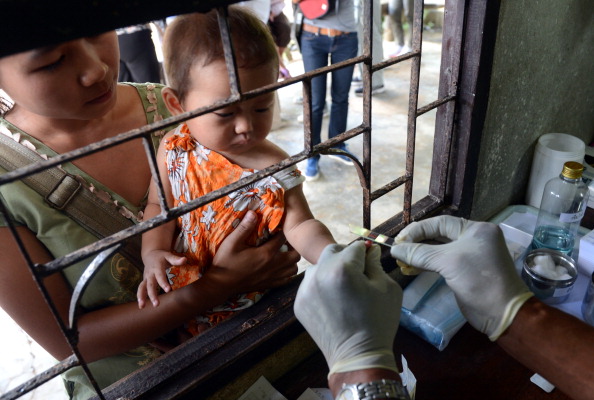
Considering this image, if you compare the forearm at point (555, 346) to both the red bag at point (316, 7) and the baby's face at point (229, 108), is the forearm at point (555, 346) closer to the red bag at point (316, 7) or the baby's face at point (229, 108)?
the baby's face at point (229, 108)

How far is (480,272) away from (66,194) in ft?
2.73

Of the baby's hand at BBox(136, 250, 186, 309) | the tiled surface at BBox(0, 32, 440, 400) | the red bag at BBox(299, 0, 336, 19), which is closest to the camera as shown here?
the baby's hand at BBox(136, 250, 186, 309)

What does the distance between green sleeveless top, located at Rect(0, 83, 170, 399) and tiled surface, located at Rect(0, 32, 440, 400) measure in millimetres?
1228

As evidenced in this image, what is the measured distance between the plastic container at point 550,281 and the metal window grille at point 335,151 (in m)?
0.24

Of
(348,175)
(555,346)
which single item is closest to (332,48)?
(348,175)

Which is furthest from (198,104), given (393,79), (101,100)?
(393,79)

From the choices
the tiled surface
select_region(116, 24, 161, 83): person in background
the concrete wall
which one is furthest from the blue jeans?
the concrete wall

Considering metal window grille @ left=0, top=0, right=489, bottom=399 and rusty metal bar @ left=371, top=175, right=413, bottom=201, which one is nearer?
metal window grille @ left=0, top=0, right=489, bottom=399

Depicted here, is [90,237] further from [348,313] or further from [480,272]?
[480,272]

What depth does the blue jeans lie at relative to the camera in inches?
126

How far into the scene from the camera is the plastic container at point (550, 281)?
1.03 m

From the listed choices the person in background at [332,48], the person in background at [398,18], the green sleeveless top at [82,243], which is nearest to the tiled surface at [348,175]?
the person in background at [332,48]

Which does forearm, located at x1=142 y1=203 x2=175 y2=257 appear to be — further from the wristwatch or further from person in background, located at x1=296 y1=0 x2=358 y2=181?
person in background, located at x1=296 y1=0 x2=358 y2=181

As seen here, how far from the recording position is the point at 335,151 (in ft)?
2.67
